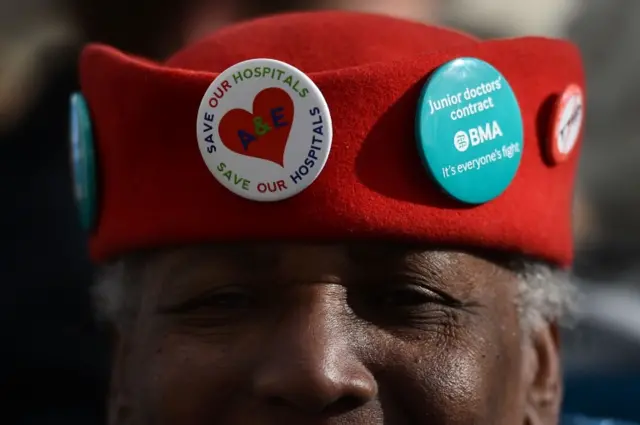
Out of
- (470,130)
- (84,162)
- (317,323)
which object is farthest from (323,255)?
(84,162)

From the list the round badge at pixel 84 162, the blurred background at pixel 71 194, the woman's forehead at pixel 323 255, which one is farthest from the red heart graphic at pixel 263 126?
the blurred background at pixel 71 194

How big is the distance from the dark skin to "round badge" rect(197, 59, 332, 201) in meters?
0.08

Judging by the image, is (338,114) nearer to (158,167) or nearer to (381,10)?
(158,167)

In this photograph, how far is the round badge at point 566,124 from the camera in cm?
112

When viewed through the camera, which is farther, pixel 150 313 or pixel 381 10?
pixel 381 10

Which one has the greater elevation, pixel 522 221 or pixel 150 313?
pixel 522 221

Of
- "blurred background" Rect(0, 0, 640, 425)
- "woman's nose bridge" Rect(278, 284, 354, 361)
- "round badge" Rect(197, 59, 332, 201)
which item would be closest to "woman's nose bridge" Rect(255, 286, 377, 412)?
"woman's nose bridge" Rect(278, 284, 354, 361)

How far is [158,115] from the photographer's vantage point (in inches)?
41.5

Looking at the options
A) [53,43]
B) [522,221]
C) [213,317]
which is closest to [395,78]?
[522,221]

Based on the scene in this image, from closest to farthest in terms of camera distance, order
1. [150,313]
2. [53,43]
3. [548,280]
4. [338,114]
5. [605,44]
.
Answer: [338,114]
[150,313]
[548,280]
[53,43]
[605,44]

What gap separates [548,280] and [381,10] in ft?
A: 3.76

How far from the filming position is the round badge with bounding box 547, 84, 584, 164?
1.12 m

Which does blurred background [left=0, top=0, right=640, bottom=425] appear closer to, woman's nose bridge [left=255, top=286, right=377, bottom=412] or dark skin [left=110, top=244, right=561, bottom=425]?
dark skin [left=110, top=244, right=561, bottom=425]

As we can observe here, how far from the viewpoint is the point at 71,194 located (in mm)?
1937
